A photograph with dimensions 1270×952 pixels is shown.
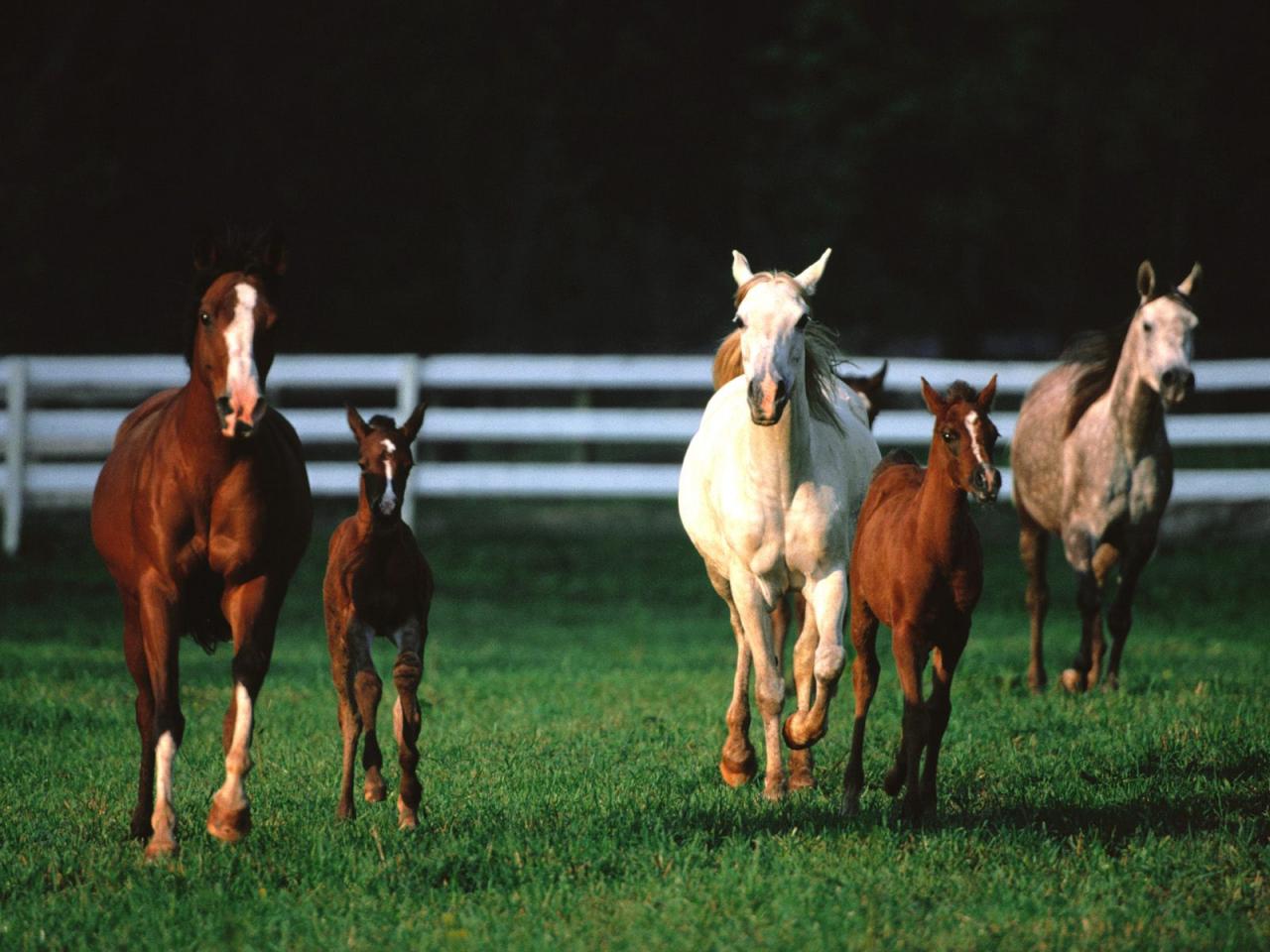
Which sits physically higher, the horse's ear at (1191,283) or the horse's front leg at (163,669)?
the horse's ear at (1191,283)

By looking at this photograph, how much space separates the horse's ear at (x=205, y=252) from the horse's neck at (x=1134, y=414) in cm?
627

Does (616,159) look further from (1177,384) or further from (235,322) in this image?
(235,322)

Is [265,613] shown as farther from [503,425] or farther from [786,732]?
[503,425]

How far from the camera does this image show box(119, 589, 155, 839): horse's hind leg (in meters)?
6.45

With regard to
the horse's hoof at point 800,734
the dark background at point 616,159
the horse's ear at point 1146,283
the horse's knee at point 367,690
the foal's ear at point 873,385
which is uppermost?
the dark background at point 616,159

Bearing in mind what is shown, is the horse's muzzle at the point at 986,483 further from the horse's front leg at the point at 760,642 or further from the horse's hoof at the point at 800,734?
the horse's front leg at the point at 760,642

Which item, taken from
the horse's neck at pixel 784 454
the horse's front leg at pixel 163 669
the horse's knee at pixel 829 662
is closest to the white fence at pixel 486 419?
the horse's neck at pixel 784 454

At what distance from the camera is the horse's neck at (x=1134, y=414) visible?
1032 cm

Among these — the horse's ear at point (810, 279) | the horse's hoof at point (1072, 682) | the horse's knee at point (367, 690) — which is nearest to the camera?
the horse's knee at point (367, 690)

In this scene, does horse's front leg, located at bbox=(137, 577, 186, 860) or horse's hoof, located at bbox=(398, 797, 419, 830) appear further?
horse's hoof, located at bbox=(398, 797, 419, 830)

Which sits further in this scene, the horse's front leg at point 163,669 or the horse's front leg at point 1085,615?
the horse's front leg at point 1085,615

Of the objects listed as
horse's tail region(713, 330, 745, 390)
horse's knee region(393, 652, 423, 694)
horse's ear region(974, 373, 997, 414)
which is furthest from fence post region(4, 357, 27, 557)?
horse's ear region(974, 373, 997, 414)

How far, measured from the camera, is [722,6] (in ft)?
120

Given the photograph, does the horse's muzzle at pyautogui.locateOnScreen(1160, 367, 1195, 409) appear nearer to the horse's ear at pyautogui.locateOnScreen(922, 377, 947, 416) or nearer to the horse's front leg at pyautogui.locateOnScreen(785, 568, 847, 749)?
the horse's front leg at pyautogui.locateOnScreen(785, 568, 847, 749)
